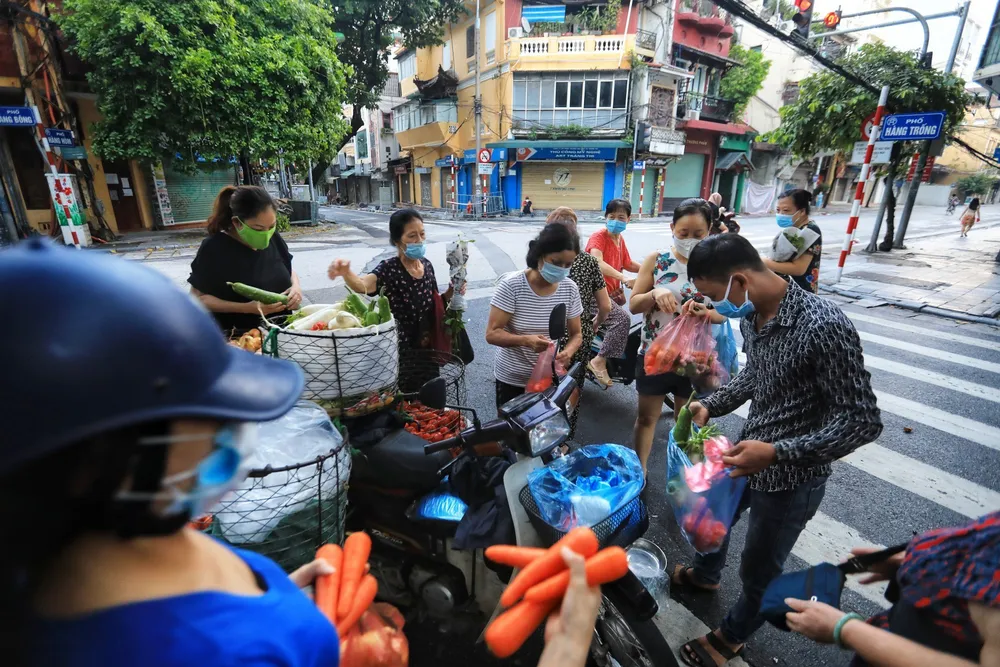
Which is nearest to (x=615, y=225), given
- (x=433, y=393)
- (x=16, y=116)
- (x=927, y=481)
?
(x=927, y=481)

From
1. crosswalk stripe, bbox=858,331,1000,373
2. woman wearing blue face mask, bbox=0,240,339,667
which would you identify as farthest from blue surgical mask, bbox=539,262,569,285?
crosswalk stripe, bbox=858,331,1000,373

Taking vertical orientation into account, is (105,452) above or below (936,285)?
above

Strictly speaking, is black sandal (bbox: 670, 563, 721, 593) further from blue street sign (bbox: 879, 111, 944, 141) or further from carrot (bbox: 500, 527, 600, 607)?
blue street sign (bbox: 879, 111, 944, 141)

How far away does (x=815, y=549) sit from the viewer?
2.80 m

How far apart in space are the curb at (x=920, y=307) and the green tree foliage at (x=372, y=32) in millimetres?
19150

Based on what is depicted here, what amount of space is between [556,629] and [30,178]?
63.4 feet

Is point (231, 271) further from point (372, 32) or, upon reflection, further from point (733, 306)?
point (372, 32)

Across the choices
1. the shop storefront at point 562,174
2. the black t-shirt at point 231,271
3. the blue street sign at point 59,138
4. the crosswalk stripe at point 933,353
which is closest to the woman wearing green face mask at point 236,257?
the black t-shirt at point 231,271

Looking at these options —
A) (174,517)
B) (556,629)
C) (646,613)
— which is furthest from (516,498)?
(174,517)

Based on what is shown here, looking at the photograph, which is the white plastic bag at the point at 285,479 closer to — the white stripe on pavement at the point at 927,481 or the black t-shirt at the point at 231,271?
the black t-shirt at the point at 231,271

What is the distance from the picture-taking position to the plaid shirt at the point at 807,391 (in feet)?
5.39

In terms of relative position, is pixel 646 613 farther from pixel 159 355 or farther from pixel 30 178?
pixel 30 178

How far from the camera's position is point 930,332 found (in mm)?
6832

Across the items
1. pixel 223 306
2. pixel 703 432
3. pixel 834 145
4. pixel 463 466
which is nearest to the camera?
pixel 463 466
